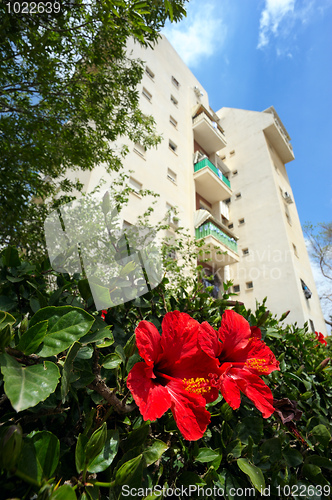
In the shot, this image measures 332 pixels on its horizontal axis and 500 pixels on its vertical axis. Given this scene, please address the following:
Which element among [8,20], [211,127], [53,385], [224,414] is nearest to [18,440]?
[53,385]

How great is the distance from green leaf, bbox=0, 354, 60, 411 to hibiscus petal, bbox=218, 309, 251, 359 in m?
0.52

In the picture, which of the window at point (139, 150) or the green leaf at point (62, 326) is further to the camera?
the window at point (139, 150)

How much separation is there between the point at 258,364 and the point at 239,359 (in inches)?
2.2

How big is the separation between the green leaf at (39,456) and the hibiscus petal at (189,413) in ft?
0.80

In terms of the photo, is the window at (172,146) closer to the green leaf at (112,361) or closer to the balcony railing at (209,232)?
the balcony railing at (209,232)

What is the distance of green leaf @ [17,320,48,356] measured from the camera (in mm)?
428

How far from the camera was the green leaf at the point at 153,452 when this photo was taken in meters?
0.54

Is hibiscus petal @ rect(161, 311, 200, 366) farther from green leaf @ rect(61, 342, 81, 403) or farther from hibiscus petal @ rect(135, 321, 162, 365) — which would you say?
green leaf @ rect(61, 342, 81, 403)

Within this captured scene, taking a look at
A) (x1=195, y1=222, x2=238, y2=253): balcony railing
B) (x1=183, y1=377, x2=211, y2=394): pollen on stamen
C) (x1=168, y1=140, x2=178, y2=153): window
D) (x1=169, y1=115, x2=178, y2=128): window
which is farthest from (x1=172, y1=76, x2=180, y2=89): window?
(x1=183, y1=377, x2=211, y2=394): pollen on stamen

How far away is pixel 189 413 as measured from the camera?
564mm

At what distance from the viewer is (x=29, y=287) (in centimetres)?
76

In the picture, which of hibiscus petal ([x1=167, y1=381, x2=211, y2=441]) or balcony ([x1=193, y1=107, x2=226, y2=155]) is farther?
balcony ([x1=193, y1=107, x2=226, y2=155])

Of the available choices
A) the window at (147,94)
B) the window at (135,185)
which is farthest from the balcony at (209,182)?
the window at (135,185)

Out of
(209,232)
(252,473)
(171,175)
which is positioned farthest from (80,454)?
(171,175)
